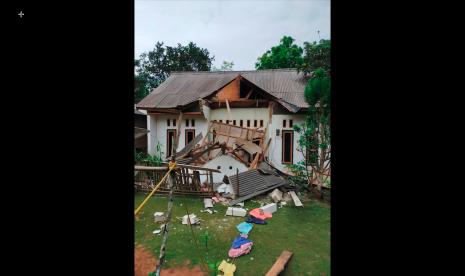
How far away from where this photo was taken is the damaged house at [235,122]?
10.5 metres

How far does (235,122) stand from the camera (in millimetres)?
12273

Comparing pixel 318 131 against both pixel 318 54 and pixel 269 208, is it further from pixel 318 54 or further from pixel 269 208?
pixel 318 54

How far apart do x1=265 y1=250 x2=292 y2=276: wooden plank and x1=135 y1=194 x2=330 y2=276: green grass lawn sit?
4.5 inches

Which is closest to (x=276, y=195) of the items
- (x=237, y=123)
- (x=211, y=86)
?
(x=237, y=123)

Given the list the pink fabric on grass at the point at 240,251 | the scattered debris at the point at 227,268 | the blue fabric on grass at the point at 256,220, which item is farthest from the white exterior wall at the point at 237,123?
the scattered debris at the point at 227,268

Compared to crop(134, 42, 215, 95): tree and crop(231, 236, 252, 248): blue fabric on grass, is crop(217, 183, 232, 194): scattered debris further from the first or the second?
crop(134, 42, 215, 95): tree

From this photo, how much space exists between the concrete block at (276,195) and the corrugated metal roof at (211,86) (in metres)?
4.42

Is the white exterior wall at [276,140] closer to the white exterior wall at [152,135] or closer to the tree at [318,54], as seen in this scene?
the tree at [318,54]

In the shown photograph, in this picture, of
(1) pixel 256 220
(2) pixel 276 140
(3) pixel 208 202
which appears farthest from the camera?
→ (2) pixel 276 140

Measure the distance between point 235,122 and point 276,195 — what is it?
5.08 m
